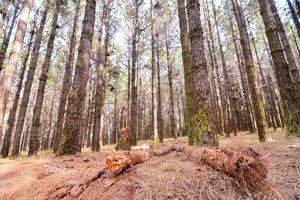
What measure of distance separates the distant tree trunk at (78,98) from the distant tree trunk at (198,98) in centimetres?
278

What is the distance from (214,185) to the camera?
2.05 m

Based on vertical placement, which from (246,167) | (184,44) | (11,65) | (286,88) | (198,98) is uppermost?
(184,44)

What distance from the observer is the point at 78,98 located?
19.8ft

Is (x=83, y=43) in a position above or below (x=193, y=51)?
above

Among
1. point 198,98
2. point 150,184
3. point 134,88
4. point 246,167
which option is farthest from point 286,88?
point 134,88

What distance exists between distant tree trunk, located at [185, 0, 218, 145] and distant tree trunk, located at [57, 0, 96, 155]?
2781 mm

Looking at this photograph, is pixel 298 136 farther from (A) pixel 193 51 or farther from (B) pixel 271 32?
(A) pixel 193 51

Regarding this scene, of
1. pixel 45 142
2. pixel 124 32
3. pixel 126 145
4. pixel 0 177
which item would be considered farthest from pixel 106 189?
pixel 45 142

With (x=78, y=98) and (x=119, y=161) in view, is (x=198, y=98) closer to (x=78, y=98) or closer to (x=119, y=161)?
(x=119, y=161)

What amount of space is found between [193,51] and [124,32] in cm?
1527

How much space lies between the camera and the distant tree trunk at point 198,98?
457 centimetres

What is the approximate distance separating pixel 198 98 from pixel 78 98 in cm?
307

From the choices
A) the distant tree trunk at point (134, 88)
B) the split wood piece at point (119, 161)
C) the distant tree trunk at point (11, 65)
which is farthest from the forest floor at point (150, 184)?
the distant tree trunk at point (134, 88)

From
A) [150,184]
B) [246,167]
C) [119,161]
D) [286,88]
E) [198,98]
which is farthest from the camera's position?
[286,88]
